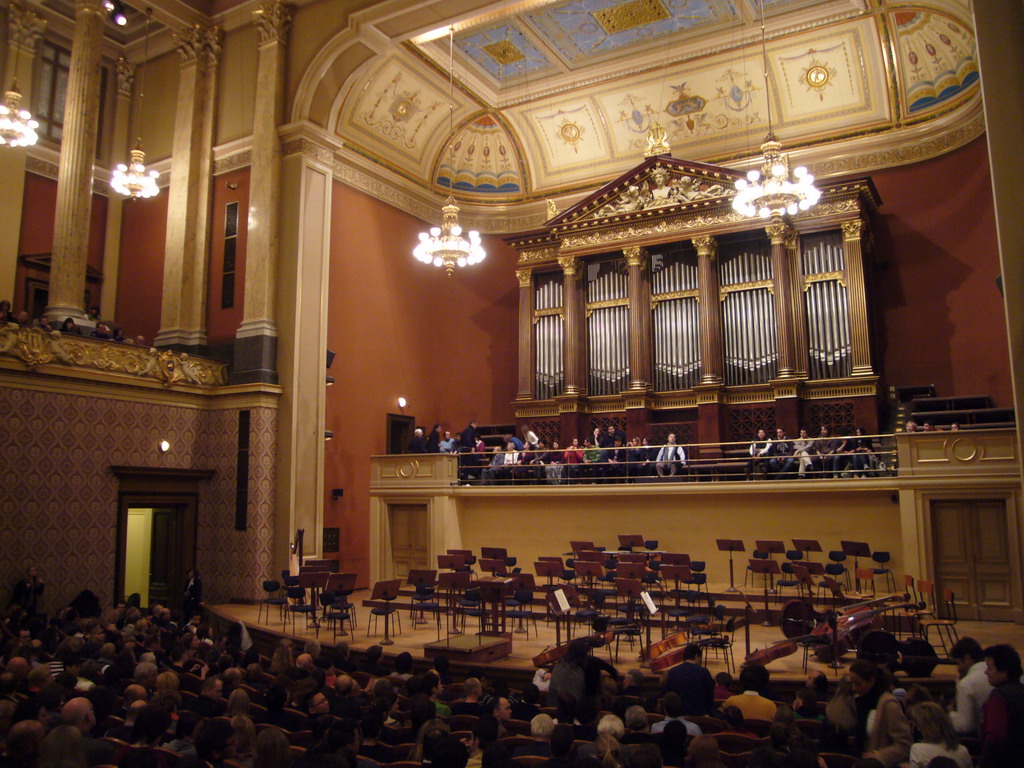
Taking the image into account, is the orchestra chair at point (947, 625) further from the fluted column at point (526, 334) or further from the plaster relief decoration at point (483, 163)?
the plaster relief decoration at point (483, 163)

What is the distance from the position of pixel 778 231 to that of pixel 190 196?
11616 millimetres

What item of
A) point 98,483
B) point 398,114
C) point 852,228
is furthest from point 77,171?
point 852,228

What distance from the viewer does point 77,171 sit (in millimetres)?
13953

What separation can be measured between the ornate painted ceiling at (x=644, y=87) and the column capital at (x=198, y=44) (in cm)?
271

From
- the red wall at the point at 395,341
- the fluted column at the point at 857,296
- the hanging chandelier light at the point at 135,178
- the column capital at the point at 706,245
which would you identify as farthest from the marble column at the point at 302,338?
the fluted column at the point at 857,296

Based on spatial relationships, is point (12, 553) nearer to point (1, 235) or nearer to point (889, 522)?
point (1, 235)

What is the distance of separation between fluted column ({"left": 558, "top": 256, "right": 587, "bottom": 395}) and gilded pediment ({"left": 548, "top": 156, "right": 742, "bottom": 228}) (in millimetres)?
982

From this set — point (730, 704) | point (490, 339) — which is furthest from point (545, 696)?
point (490, 339)

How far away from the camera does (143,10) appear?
52.1 ft

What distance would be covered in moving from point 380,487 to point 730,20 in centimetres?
1145

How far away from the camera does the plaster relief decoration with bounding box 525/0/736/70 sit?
15414 mm

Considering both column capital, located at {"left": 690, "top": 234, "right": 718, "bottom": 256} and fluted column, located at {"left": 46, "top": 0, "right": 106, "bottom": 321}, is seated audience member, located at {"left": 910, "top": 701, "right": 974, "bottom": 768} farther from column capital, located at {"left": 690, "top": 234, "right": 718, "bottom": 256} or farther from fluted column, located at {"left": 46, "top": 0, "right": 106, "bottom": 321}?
fluted column, located at {"left": 46, "top": 0, "right": 106, "bottom": 321}

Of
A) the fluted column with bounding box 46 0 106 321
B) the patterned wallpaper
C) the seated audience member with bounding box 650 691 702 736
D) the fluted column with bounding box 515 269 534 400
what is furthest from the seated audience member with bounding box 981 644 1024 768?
the fluted column with bounding box 46 0 106 321

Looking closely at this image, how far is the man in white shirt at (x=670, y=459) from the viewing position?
536 inches
